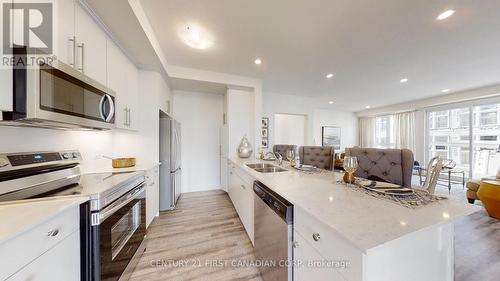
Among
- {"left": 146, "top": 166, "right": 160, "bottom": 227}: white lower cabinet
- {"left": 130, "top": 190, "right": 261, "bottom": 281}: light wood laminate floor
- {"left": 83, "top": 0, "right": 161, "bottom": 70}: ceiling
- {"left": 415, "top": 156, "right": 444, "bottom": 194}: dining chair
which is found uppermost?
{"left": 83, "top": 0, "right": 161, "bottom": 70}: ceiling

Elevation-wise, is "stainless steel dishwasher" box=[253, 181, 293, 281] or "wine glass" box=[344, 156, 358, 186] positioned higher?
"wine glass" box=[344, 156, 358, 186]

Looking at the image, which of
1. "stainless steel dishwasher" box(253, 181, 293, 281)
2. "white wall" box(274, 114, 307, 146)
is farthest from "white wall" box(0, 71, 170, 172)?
"white wall" box(274, 114, 307, 146)

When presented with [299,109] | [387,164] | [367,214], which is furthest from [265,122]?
[367,214]

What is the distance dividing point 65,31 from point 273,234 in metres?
2.05

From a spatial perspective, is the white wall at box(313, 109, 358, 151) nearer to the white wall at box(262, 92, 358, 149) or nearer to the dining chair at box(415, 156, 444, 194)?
the white wall at box(262, 92, 358, 149)

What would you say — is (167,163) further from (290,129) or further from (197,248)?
(290,129)

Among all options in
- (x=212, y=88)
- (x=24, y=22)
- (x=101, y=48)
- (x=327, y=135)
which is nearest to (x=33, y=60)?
(x=24, y=22)

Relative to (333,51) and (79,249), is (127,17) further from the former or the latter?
(333,51)

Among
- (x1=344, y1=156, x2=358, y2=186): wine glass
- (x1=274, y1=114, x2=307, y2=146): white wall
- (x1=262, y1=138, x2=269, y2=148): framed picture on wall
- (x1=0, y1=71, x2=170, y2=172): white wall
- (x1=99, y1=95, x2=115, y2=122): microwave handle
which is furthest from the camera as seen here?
(x1=274, y1=114, x2=307, y2=146): white wall

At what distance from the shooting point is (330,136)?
6574 mm

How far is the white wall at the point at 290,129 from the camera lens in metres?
5.51

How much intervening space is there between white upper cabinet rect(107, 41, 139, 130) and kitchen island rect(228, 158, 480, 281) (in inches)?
82.6

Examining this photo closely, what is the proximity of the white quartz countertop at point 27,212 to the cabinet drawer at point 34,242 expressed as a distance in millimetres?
42

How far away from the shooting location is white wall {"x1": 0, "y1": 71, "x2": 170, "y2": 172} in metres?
1.14
